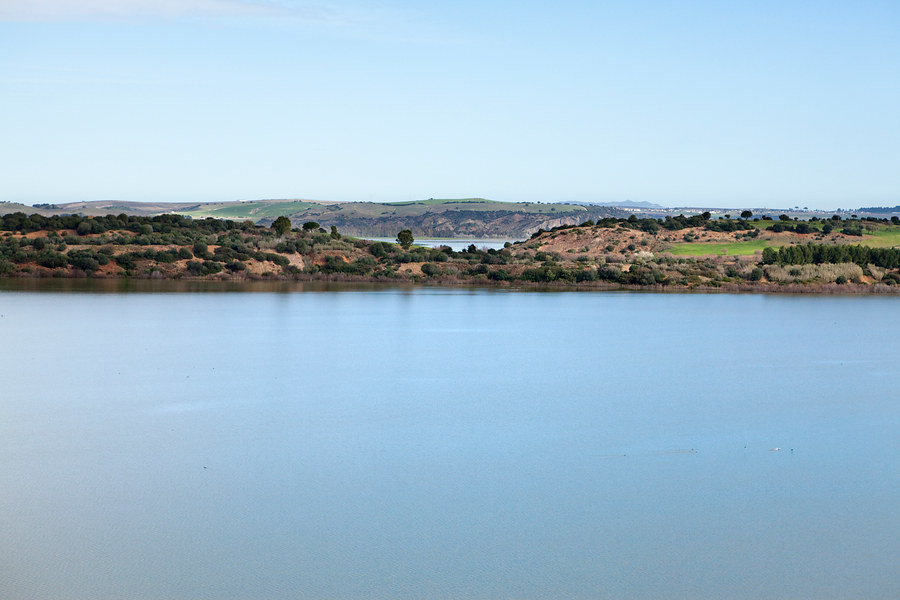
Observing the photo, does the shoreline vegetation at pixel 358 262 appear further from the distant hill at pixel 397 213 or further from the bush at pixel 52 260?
the distant hill at pixel 397 213

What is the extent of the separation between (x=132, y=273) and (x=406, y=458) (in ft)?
116

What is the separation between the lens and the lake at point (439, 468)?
7.89m

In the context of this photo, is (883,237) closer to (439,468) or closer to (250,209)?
(439,468)

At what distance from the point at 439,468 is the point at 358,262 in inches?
1506

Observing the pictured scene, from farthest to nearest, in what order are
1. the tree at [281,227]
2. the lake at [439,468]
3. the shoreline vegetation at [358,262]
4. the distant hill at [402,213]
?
the distant hill at [402,213], the tree at [281,227], the shoreline vegetation at [358,262], the lake at [439,468]

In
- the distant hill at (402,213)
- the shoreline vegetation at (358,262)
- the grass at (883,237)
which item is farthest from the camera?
the distant hill at (402,213)

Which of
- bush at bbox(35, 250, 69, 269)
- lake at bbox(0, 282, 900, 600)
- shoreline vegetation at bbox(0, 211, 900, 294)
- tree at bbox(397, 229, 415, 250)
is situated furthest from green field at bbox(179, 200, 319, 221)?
lake at bbox(0, 282, 900, 600)

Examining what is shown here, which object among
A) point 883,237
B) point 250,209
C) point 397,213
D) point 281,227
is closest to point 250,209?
point 250,209

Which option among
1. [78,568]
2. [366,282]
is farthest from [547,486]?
[366,282]

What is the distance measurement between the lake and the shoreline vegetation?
73.1ft

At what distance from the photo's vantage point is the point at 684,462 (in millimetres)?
11641

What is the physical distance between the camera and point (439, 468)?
36.2 ft

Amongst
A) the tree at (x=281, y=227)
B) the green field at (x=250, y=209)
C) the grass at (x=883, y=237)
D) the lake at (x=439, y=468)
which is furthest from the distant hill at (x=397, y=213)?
the lake at (x=439, y=468)

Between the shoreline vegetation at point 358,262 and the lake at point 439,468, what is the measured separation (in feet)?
73.1
